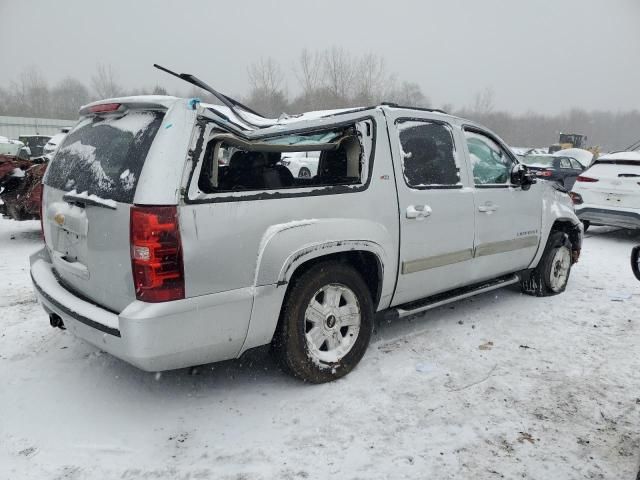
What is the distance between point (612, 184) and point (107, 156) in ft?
27.8

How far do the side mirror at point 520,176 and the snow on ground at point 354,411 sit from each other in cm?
137

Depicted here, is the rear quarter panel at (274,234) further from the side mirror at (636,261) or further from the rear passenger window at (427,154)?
the side mirror at (636,261)

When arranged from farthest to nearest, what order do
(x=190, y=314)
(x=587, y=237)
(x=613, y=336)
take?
1. (x=587, y=237)
2. (x=613, y=336)
3. (x=190, y=314)

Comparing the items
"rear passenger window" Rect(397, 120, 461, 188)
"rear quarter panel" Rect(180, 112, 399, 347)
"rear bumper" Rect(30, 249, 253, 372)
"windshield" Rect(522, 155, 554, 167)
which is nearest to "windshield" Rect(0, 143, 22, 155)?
"windshield" Rect(522, 155, 554, 167)

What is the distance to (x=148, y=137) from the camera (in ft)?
8.57

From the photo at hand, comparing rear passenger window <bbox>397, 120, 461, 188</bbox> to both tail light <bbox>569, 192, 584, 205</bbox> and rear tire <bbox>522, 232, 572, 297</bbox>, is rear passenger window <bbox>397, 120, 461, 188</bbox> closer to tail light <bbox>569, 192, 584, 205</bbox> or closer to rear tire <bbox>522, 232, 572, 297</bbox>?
rear tire <bbox>522, 232, 572, 297</bbox>

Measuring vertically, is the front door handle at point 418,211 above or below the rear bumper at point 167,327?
above

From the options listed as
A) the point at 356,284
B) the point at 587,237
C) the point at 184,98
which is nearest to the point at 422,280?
the point at 356,284

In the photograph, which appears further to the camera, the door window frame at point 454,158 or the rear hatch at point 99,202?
the door window frame at point 454,158

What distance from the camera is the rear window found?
2.59m

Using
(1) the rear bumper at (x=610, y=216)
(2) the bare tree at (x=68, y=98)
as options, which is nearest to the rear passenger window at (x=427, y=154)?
(1) the rear bumper at (x=610, y=216)

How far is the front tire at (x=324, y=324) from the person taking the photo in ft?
9.95

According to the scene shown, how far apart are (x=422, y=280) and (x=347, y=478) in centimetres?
179

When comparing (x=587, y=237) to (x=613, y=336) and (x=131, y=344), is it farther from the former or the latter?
(x=131, y=344)
